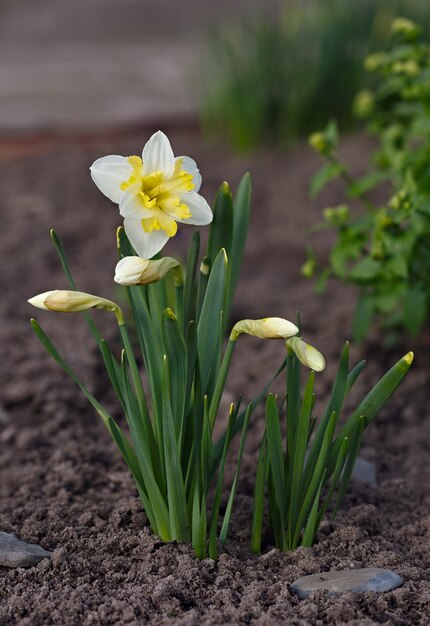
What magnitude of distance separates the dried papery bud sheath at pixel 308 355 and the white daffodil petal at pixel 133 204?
30 cm

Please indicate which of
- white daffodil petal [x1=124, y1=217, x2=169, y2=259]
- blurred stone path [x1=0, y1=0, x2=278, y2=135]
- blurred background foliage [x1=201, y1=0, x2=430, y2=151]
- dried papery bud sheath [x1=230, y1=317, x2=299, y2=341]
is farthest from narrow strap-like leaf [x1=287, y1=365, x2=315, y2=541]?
blurred stone path [x1=0, y1=0, x2=278, y2=135]

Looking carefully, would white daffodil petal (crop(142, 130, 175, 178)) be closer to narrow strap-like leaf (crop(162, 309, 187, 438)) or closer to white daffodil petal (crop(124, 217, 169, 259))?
white daffodil petal (crop(124, 217, 169, 259))

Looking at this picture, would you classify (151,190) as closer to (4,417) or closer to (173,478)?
(173,478)

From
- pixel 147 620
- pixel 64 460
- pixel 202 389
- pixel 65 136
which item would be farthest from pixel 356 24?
pixel 147 620

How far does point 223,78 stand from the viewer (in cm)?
424

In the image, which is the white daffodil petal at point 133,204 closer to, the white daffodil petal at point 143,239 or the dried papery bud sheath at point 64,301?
the white daffodil petal at point 143,239

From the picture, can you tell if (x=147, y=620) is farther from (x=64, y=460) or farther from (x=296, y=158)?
(x=296, y=158)

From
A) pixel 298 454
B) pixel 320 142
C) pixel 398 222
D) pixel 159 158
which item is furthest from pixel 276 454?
pixel 320 142

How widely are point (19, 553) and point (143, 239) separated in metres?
0.62

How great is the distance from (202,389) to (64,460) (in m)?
0.74

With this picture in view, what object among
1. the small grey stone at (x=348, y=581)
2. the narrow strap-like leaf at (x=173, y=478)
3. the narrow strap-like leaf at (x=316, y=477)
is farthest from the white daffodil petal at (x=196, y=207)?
the small grey stone at (x=348, y=581)

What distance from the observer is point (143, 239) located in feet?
4.57

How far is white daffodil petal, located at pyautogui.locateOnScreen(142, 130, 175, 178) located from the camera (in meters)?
1.39

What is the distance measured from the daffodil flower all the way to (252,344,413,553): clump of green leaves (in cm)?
30
